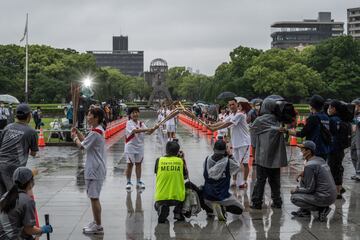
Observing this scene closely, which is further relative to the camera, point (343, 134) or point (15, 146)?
point (343, 134)

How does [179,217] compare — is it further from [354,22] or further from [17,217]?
[354,22]

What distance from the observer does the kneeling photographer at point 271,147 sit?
9.71 meters

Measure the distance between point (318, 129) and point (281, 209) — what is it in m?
1.54

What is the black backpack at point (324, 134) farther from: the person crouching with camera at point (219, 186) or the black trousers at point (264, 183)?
the person crouching with camera at point (219, 186)

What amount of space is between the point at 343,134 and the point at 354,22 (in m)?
146

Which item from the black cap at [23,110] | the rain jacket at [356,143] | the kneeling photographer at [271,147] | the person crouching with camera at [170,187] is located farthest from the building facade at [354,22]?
the black cap at [23,110]

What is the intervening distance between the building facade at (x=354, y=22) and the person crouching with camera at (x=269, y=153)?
146m

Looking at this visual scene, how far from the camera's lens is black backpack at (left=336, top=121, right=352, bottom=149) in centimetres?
1102

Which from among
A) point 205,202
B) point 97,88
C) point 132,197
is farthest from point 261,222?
point 97,88

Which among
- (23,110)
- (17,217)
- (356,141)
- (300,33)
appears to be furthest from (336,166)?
(300,33)

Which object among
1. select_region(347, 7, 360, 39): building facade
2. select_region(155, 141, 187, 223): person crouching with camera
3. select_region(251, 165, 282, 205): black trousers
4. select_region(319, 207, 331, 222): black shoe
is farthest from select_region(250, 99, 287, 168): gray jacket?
select_region(347, 7, 360, 39): building facade

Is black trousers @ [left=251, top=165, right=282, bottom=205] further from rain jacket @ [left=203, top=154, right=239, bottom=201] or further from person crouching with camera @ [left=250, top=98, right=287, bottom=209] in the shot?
rain jacket @ [left=203, top=154, right=239, bottom=201]

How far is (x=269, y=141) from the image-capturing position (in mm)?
9766

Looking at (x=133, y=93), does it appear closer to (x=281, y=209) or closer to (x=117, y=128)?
(x=117, y=128)
